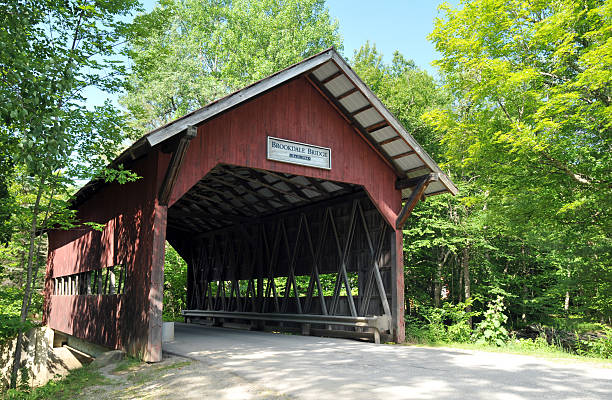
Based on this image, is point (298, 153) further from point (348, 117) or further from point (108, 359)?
point (108, 359)

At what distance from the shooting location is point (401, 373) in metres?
6.20

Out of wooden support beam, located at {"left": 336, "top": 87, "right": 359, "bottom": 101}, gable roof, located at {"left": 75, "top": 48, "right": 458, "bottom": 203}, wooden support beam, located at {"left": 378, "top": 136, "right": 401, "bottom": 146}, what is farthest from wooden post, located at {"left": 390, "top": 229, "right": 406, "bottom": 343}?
wooden support beam, located at {"left": 336, "top": 87, "right": 359, "bottom": 101}

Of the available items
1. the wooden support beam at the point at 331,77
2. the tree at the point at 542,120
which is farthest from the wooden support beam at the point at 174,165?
the tree at the point at 542,120

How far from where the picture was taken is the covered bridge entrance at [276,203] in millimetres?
8688

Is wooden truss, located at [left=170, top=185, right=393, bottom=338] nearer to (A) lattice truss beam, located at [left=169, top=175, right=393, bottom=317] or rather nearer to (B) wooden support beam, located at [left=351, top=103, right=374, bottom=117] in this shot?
(A) lattice truss beam, located at [left=169, top=175, right=393, bottom=317]

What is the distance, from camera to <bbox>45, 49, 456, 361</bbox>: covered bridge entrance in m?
8.69

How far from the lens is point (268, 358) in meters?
7.72

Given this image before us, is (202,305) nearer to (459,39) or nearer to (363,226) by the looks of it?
(363,226)

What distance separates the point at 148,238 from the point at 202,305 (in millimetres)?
11710

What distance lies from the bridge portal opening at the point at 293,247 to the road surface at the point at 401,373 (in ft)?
8.84

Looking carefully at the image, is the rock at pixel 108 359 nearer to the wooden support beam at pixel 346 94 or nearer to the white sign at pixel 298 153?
the white sign at pixel 298 153

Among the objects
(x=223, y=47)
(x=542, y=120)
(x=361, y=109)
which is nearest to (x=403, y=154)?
(x=361, y=109)

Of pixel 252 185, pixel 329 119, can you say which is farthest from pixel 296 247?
pixel 329 119

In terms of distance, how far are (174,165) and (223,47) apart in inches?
767
